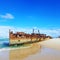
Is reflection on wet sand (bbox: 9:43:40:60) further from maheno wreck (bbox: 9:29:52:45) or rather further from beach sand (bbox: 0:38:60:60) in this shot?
maheno wreck (bbox: 9:29:52:45)

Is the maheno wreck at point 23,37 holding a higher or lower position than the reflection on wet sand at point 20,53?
higher

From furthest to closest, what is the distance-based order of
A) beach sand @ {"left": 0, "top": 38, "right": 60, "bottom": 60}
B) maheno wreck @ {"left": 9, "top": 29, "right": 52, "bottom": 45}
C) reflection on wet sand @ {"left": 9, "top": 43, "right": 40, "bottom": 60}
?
maheno wreck @ {"left": 9, "top": 29, "right": 52, "bottom": 45} → reflection on wet sand @ {"left": 9, "top": 43, "right": 40, "bottom": 60} → beach sand @ {"left": 0, "top": 38, "right": 60, "bottom": 60}

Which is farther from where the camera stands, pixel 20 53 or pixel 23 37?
pixel 23 37

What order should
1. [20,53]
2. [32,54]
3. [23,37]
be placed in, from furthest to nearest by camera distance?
1. [23,37]
2. [20,53]
3. [32,54]

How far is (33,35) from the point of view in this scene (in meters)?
19.7

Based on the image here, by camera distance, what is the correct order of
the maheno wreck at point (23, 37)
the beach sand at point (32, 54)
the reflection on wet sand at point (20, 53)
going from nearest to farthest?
the beach sand at point (32, 54), the reflection on wet sand at point (20, 53), the maheno wreck at point (23, 37)

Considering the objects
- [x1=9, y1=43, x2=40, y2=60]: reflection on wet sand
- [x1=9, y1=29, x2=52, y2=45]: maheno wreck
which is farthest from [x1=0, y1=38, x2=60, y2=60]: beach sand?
[x1=9, y1=29, x2=52, y2=45]: maheno wreck

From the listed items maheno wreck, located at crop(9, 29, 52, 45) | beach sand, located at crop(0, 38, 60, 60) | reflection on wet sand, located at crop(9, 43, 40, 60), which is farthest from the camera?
maheno wreck, located at crop(9, 29, 52, 45)

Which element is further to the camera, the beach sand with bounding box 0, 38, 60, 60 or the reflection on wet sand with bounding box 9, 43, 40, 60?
the reflection on wet sand with bounding box 9, 43, 40, 60

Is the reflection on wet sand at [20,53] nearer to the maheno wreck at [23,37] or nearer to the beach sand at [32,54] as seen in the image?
the beach sand at [32,54]

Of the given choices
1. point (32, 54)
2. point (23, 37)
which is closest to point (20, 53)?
point (32, 54)

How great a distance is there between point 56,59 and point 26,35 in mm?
11940

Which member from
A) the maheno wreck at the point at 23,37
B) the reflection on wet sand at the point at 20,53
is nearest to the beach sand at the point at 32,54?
the reflection on wet sand at the point at 20,53

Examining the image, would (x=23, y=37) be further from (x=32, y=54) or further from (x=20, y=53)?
(x=32, y=54)
